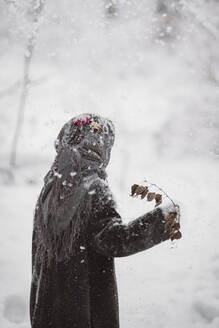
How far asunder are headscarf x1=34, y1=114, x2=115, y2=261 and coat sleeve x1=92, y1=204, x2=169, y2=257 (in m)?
0.17

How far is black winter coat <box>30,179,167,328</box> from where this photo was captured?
65.1 inches

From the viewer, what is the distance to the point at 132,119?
14.8m

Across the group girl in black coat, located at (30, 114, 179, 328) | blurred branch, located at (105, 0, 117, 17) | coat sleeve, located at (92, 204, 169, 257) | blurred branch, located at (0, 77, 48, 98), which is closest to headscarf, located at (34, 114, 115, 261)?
Answer: girl in black coat, located at (30, 114, 179, 328)

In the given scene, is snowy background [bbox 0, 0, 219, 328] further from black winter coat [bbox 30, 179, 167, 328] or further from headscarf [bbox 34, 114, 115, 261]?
headscarf [bbox 34, 114, 115, 261]

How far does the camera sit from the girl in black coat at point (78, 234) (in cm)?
170

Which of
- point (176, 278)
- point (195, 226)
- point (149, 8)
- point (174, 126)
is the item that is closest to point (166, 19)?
point (149, 8)

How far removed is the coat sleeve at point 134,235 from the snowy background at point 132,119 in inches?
107

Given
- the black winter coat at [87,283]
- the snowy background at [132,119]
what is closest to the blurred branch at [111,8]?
the snowy background at [132,119]

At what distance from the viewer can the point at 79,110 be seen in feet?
45.1

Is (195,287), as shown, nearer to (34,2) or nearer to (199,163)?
(199,163)

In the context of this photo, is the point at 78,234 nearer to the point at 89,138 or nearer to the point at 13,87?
the point at 89,138

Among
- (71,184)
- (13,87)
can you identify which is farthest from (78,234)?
(13,87)

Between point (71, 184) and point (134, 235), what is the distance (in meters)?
0.41

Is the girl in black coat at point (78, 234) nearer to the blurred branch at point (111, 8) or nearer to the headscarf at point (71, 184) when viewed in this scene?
the headscarf at point (71, 184)
